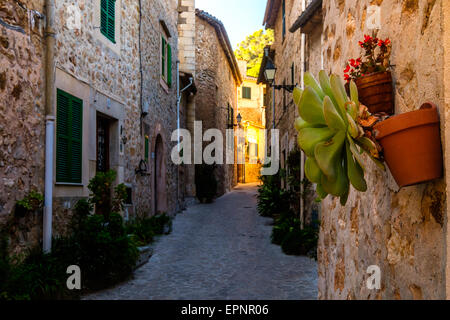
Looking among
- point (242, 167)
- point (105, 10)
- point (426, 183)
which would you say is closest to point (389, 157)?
point (426, 183)

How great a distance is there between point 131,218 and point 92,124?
2.65 m

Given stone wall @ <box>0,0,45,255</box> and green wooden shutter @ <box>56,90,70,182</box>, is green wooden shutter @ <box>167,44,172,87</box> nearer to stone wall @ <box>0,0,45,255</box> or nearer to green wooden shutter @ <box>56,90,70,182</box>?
green wooden shutter @ <box>56,90,70,182</box>

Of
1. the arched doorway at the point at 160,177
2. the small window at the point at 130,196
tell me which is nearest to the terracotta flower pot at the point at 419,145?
the small window at the point at 130,196

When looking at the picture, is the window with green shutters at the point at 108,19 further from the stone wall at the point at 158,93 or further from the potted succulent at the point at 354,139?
the potted succulent at the point at 354,139

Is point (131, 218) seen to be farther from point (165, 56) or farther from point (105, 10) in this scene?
point (165, 56)

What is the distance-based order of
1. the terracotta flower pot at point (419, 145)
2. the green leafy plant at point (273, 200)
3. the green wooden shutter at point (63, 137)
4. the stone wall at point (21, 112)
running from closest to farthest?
the terracotta flower pot at point (419, 145) < the stone wall at point (21, 112) < the green wooden shutter at point (63, 137) < the green leafy plant at point (273, 200)

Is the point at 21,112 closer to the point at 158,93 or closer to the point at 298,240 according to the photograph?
the point at 298,240

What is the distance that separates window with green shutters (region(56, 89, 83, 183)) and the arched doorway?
5546 mm

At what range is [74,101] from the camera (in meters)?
6.08

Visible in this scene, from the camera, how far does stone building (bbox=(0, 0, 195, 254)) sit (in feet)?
15.0

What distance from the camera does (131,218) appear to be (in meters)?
8.73

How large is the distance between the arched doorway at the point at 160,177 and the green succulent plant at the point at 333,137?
1029 centimetres

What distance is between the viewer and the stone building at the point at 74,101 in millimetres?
4578

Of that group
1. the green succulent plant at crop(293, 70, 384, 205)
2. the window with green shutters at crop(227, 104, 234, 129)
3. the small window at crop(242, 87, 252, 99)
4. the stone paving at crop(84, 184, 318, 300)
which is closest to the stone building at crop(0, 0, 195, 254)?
the stone paving at crop(84, 184, 318, 300)
